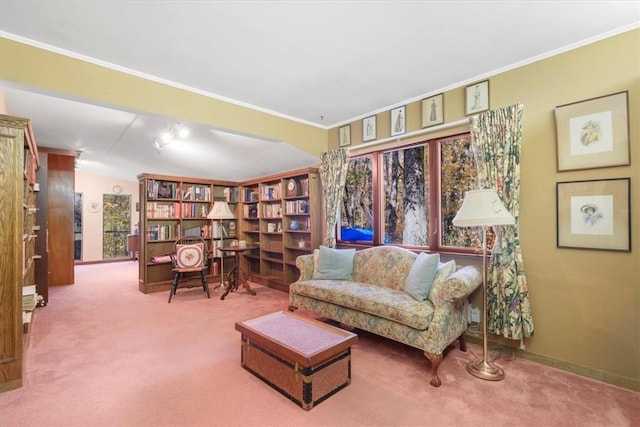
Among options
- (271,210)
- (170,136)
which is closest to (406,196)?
(271,210)

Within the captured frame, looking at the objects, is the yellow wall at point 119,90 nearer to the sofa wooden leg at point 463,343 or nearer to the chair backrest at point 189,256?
the chair backrest at point 189,256

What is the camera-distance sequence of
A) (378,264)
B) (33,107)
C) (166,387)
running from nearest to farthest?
(166,387)
(378,264)
(33,107)

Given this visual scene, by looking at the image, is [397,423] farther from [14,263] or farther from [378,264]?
[14,263]

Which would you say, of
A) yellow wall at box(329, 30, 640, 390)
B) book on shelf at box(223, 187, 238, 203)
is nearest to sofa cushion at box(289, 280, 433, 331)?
yellow wall at box(329, 30, 640, 390)

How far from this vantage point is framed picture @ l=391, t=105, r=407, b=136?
11.5 ft

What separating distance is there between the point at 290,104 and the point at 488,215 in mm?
2414

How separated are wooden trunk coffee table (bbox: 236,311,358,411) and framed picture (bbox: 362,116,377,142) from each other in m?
2.40

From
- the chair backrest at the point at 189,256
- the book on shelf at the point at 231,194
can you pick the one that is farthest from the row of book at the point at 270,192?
the chair backrest at the point at 189,256

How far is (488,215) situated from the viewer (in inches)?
89.2

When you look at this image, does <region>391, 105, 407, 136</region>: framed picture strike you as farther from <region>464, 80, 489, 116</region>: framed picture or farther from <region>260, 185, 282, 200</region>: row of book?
<region>260, 185, 282, 200</region>: row of book

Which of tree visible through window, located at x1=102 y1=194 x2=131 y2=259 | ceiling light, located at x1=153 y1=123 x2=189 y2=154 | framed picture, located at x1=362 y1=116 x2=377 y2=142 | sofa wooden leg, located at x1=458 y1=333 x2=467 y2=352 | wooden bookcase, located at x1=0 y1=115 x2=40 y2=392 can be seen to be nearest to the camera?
wooden bookcase, located at x1=0 y1=115 x2=40 y2=392

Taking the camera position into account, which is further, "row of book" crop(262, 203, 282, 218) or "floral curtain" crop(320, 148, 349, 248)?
"row of book" crop(262, 203, 282, 218)

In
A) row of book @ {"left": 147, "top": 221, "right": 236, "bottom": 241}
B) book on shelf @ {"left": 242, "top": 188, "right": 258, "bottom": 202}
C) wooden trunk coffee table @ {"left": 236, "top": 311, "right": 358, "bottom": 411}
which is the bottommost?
wooden trunk coffee table @ {"left": 236, "top": 311, "right": 358, "bottom": 411}

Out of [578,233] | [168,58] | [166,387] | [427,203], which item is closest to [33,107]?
[168,58]
